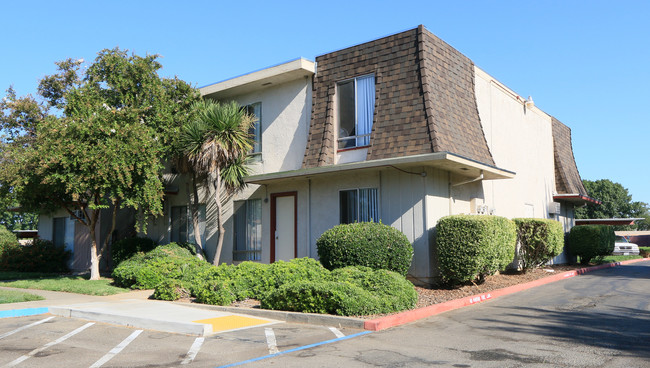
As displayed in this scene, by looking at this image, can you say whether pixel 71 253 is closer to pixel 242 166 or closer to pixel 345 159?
pixel 242 166

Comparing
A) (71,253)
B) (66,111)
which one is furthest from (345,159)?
(71,253)

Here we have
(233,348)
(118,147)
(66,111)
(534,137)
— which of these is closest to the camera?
(233,348)

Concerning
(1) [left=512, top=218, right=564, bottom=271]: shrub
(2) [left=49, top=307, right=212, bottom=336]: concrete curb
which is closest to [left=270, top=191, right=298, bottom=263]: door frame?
(1) [left=512, top=218, right=564, bottom=271]: shrub

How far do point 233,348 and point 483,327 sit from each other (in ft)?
13.6

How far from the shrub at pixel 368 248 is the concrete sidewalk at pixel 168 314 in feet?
10.4

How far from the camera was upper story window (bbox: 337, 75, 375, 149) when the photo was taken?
1528 cm

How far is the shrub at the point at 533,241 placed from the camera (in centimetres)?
1669

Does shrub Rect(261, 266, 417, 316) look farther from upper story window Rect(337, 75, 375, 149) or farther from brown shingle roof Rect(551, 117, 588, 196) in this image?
brown shingle roof Rect(551, 117, 588, 196)

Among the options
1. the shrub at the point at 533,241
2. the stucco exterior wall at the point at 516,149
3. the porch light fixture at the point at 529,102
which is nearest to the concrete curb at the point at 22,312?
the stucco exterior wall at the point at 516,149

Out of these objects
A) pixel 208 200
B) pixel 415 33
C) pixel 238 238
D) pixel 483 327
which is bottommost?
pixel 483 327

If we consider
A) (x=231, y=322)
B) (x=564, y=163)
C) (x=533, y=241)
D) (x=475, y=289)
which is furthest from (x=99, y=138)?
(x=564, y=163)

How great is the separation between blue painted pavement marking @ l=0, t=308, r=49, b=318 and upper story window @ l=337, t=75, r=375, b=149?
893 cm

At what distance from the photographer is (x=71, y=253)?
74.8 feet

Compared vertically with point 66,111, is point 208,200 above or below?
below
